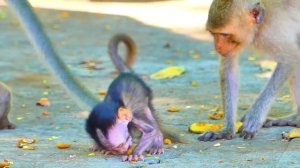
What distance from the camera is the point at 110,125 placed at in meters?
5.37

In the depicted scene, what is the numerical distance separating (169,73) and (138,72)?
405mm

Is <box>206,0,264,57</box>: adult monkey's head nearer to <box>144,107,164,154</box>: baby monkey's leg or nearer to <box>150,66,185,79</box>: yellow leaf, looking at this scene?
<box>144,107,164,154</box>: baby monkey's leg

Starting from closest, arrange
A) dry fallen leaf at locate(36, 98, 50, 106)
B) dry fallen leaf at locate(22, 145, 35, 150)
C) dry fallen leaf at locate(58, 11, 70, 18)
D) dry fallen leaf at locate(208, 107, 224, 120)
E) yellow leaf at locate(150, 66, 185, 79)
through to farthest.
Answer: dry fallen leaf at locate(22, 145, 35, 150) → dry fallen leaf at locate(208, 107, 224, 120) → dry fallen leaf at locate(36, 98, 50, 106) → yellow leaf at locate(150, 66, 185, 79) → dry fallen leaf at locate(58, 11, 70, 18)

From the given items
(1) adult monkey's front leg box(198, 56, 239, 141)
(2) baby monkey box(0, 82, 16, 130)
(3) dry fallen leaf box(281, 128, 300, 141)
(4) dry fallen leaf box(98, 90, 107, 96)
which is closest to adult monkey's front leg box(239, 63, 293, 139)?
(1) adult monkey's front leg box(198, 56, 239, 141)

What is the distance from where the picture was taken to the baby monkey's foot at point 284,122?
666cm

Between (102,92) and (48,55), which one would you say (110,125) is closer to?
(48,55)

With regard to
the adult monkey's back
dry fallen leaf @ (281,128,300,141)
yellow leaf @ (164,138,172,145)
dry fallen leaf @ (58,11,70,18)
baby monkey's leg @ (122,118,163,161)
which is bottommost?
dry fallen leaf @ (58,11,70,18)

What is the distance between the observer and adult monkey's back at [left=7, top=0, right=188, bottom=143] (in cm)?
552

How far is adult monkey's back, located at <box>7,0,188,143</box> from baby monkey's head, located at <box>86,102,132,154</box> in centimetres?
14

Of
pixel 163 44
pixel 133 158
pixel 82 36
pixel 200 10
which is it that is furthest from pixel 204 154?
pixel 200 10

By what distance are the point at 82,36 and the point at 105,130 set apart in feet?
22.1

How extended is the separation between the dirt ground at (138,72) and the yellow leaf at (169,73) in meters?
0.07

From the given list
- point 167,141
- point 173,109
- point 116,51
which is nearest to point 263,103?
point 167,141

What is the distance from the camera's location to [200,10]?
13.9 metres
